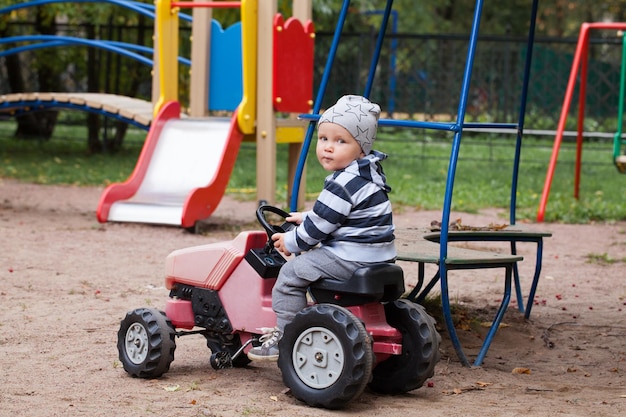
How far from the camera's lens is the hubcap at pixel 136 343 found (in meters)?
3.99

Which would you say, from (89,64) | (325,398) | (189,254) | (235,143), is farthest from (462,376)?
(89,64)

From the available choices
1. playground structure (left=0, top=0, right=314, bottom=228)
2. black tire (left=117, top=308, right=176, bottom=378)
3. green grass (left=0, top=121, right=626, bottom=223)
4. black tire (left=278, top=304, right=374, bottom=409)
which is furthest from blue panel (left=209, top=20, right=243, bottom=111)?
black tire (left=278, top=304, right=374, bottom=409)

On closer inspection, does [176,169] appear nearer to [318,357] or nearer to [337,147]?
[337,147]

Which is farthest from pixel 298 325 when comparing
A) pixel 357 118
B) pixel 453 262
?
pixel 453 262

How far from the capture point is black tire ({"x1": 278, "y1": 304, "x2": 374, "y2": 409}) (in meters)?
3.48

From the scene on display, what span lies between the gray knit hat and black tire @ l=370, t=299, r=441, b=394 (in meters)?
0.64

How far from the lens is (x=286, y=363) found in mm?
3680

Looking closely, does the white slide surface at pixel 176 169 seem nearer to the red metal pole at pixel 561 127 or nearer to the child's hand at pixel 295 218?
the red metal pole at pixel 561 127

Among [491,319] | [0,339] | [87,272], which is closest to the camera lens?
[0,339]

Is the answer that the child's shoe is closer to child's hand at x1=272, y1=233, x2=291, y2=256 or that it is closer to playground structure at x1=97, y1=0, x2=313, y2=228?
child's hand at x1=272, y1=233, x2=291, y2=256

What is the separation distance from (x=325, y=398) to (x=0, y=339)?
1.84 meters

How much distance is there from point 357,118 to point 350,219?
38 cm

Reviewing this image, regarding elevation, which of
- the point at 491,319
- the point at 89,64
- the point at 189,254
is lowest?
the point at 491,319

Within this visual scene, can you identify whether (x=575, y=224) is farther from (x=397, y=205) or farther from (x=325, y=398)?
(x=325, y=398)
